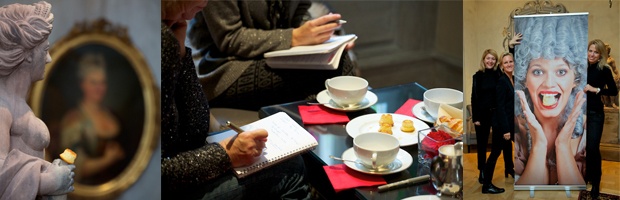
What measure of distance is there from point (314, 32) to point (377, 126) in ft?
1.92

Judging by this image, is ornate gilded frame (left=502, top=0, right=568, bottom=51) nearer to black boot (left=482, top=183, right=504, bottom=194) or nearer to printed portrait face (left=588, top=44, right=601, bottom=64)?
printed portrait face (left=588, top=44, right=601, bottom=64)

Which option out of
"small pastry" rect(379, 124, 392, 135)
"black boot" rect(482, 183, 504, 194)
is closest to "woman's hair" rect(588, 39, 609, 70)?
"black boot" rect(482, 183, 504, 194)

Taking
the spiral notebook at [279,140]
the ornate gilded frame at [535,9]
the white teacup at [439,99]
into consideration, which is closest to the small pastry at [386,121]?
the white teacup at [439,99]

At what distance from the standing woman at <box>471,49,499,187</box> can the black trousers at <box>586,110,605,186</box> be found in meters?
0.15

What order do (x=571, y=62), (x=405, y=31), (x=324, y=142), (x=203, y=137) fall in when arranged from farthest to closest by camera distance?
(x=405, y=31), (x=324, y=142), (x=203, y=137), (x=571, y=62)

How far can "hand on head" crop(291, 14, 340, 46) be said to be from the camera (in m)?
2.86

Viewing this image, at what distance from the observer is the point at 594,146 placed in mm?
1281

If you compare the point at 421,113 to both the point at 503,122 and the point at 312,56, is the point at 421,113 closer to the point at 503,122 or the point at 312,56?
the point at 312,56

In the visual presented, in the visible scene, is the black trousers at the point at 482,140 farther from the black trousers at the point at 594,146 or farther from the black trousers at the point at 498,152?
the black trousers at the point at 594,146

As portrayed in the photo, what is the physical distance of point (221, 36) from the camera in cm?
298

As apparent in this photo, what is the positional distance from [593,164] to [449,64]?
3113 mm

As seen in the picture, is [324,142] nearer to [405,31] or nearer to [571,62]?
[571,62]

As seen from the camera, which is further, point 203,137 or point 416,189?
point 203,137

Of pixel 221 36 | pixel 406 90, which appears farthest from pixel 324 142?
pixel 221 36
